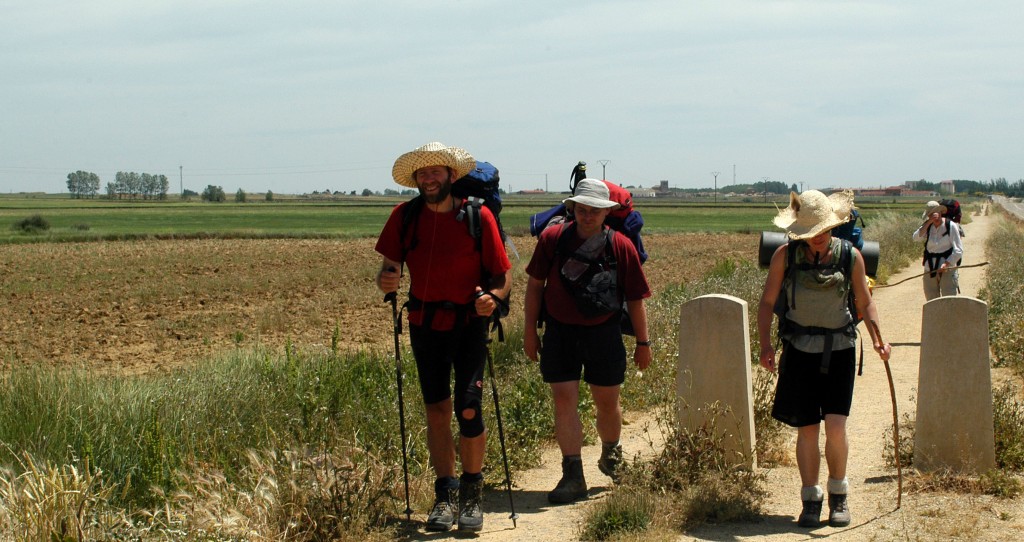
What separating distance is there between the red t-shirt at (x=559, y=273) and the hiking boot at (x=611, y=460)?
811mm

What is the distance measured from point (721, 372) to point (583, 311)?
0.94 meters

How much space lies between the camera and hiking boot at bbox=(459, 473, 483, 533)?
5.11 m

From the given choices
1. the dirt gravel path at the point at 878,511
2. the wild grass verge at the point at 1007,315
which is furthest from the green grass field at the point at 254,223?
the dirt gravel path at the point at 878,511

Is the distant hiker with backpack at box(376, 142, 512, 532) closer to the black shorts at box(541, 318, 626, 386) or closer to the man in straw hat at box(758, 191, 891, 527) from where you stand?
A: the black shorts at box(541, 318, 626, 386)

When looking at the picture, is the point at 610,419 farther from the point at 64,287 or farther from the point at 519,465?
the point at 64,287

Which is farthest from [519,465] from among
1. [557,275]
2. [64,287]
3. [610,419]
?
[64,287]

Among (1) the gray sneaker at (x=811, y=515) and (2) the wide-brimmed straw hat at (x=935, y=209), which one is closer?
(1) the gray sneaker at (x=811, y=515)

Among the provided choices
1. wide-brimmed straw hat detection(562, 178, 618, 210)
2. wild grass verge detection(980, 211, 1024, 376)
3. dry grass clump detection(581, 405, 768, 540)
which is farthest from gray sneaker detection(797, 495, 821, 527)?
wild grass verge detection(980, 211, 1024, 376)

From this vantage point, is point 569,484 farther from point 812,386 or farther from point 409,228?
point 409,228

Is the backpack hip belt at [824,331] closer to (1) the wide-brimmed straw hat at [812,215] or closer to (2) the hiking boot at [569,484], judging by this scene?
(1) the wide-brimmed straw hat at [812,215]

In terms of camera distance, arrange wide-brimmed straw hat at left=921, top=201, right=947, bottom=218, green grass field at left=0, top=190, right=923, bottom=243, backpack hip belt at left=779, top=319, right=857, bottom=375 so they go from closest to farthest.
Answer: backpack hip belt at left=779, top=319, right=857, bottom=375
wide-brimmed straw hat at left=921, top=201, right=947, bottom=218
green grass field at left=0, top=190, right=923, bottom=243

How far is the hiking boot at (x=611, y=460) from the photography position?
579cm

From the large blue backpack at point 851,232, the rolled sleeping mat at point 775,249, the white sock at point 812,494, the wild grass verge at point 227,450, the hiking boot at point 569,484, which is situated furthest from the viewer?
the rolled sleeping mat at point 775,249

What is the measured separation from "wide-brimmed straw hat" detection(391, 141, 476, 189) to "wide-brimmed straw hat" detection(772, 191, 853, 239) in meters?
1.66
